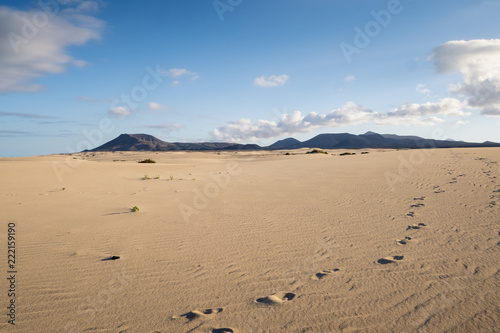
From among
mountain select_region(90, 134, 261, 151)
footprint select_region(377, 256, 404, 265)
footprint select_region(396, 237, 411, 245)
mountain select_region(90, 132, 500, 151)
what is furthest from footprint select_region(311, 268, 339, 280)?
mountain select_region(90, 134, 261, 151)

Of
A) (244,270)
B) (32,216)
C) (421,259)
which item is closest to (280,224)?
(244,270)

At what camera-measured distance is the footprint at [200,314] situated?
2.57m

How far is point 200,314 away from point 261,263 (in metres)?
1.23

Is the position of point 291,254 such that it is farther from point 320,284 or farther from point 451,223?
point 451,223

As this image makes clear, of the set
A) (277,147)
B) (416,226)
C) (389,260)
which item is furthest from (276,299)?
(277,147)

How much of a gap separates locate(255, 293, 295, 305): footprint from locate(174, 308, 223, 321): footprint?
0.47 meters

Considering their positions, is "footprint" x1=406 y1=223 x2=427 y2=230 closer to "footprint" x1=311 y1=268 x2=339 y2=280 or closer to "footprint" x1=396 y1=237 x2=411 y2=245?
"footprint" x1=396 y1=237 x2=411 y2=245

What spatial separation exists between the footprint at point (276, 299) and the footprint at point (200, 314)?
1.55ft

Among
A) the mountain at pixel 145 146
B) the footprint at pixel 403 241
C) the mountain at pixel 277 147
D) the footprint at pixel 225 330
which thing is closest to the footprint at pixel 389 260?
the footprint at pixel 403 241

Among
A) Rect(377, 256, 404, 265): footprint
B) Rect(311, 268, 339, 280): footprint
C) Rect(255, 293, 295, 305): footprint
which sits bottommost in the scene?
Rect(255, 293, 295, 305): footprint

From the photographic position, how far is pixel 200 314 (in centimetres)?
259

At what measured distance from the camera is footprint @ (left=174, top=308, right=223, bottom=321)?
2568 mm

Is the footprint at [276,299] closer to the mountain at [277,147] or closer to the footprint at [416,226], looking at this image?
the footprint at [416,226]

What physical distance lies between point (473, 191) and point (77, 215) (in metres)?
10.5
